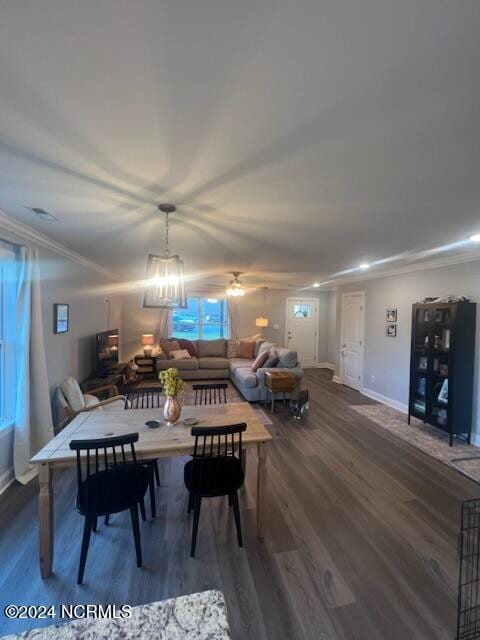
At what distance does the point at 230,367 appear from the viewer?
6676 mm

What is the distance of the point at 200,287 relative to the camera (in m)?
7.63

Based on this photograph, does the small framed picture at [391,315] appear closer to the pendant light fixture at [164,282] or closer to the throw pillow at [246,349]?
the throw pillow at [246,349]

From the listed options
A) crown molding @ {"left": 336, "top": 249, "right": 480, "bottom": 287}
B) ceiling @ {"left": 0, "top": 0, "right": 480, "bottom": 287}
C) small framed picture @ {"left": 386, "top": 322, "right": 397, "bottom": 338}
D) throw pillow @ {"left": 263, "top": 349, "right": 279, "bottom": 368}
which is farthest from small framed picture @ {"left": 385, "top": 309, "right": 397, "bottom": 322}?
ceiling @ {"left": 0, "top": 0, "right": 480, "bottom": 287}

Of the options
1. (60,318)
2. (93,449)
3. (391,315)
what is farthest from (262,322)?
(93,449)

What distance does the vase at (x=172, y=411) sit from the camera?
7.22 ft

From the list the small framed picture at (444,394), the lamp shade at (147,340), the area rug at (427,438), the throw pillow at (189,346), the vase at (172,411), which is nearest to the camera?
the vase at (172,411)

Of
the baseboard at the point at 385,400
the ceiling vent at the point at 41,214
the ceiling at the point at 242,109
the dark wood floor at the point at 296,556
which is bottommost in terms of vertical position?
the dark wood floor at the point at 296,556

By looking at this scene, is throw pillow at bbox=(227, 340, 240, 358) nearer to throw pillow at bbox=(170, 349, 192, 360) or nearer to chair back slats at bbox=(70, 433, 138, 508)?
throw pillow at bbox=(170, 349, 192, 360)

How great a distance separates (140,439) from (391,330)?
15.2ft

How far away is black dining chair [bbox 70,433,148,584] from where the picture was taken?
1648mm

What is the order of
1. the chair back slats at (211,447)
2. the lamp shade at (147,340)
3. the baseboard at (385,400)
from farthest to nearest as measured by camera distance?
1. the lamp shade at (147,340)
2. the baseboard at (385,400)
3. the chair back slats at (211,447)

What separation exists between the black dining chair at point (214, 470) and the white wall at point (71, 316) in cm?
194

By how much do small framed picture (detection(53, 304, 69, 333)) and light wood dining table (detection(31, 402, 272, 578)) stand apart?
1600mm

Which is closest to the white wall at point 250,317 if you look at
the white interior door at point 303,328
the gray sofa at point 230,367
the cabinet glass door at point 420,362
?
the white interior door at point 303,328
